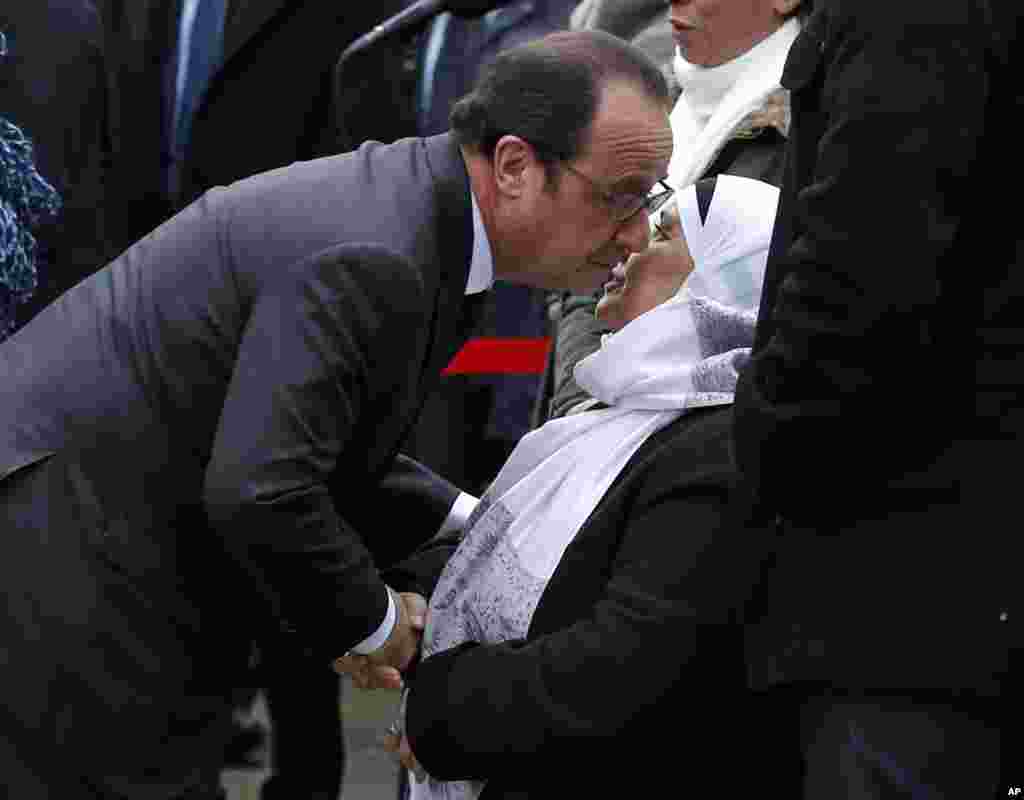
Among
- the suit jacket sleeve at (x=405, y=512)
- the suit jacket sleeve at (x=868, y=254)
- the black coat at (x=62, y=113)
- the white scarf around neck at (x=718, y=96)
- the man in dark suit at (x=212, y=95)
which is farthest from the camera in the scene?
the man in dark suit at (x=212, y=95)

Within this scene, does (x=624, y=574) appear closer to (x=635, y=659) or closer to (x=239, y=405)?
(x=635, y=659)

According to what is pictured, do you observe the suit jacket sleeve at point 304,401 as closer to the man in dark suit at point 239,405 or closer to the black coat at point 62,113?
the man in dark suit at point 239,405

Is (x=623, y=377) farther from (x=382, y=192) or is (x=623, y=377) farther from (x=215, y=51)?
(x=215, y=51)

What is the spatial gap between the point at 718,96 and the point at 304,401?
1456 millimetres

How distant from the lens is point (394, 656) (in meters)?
3.02

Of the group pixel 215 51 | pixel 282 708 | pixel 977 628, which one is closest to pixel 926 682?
pixel 977 628

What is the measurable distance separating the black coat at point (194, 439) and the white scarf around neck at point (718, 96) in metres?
0.89

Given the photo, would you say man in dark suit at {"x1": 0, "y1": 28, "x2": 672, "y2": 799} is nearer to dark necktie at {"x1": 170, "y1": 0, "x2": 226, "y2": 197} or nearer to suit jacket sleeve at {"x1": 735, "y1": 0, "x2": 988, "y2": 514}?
suit jacket sleeve at {"x1": 735, "y1": 0, "x2": 988, "y2": 514}

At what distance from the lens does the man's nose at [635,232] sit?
121 inches

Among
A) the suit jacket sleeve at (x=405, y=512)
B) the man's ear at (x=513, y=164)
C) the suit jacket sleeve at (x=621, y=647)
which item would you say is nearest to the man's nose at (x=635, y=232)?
the man's ear at (x=513, y=164)

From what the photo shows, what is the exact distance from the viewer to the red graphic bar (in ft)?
16.7

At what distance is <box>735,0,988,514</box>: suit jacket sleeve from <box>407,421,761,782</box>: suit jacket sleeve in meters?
0.31

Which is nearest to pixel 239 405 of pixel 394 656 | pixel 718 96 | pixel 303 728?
pixel 394 656

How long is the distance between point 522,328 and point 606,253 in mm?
2070
